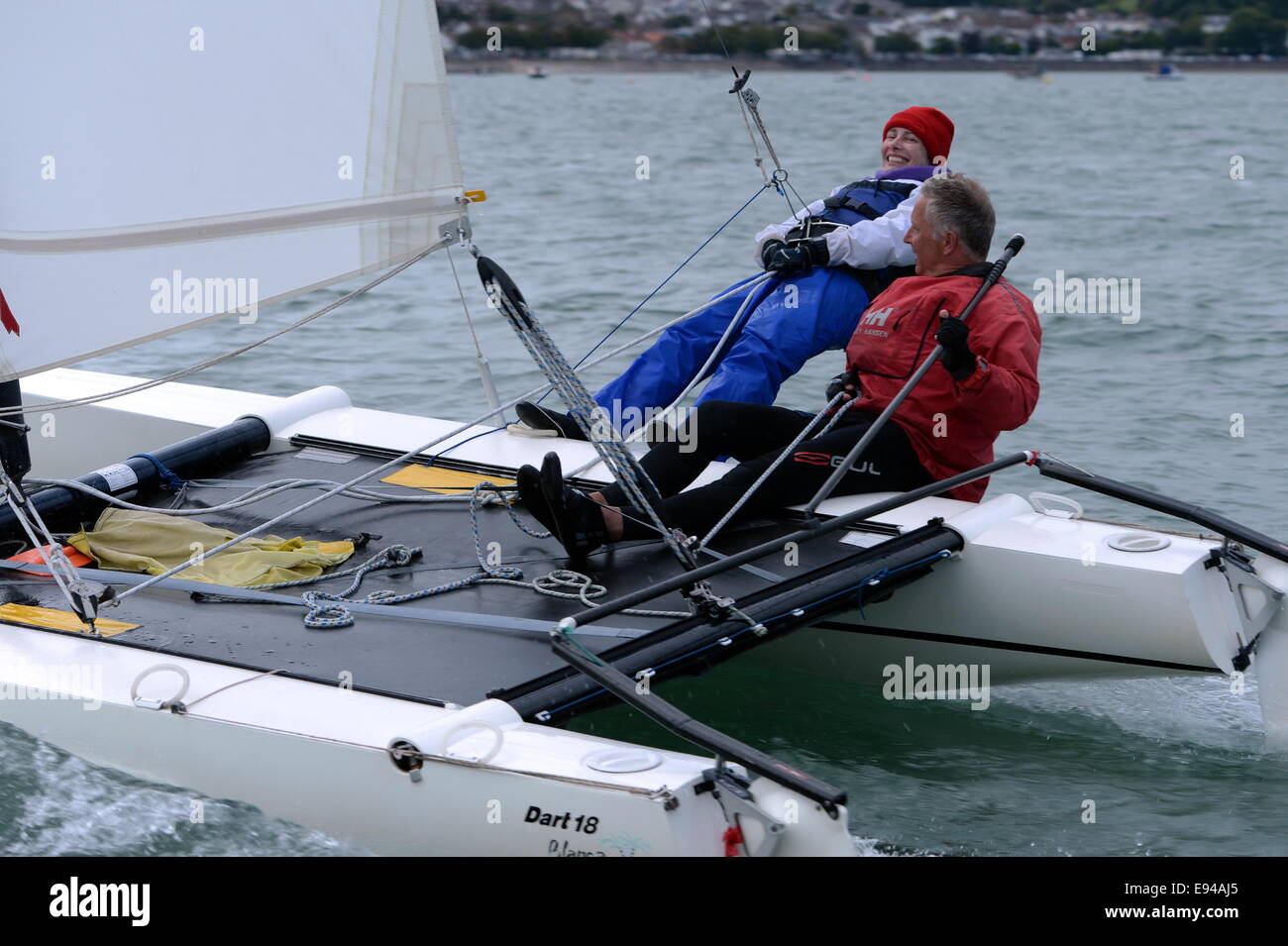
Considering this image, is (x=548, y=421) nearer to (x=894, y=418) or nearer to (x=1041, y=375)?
(x=894, y=418)

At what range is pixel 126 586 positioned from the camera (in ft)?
10.8

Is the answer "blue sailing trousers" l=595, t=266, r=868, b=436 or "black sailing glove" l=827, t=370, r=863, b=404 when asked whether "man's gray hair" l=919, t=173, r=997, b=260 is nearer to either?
"black sailing glove" l=827, t=370, r=863, b=404

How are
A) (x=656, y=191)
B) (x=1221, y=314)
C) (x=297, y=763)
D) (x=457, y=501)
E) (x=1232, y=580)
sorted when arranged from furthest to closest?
1. (x=656, y=191)
2. (x=1221, y=314)
3. (x=457, y=501)
4. (x=1232, y=580)
5. (x=297, y=763)

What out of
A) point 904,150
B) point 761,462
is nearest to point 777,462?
point 761,462

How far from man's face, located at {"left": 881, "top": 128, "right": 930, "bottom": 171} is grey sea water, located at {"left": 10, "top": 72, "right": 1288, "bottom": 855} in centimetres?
107

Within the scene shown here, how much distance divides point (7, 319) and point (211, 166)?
1.49 ft

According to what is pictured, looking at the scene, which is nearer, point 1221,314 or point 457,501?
point 457,501

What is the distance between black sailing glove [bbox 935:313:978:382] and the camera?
308 centimetres

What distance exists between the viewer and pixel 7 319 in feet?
9.59

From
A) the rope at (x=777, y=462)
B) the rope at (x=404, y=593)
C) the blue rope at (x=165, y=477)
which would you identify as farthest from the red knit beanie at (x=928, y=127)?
the blue rope at (x=165, y=477)

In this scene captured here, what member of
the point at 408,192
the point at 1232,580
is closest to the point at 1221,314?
the point at 1232,580

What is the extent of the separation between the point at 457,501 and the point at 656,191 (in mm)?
10537

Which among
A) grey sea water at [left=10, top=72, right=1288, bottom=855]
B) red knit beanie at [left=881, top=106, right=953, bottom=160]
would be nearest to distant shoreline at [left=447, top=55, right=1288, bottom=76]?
grey sea water at [left=10, top=72, right=1288, bottom=855]
